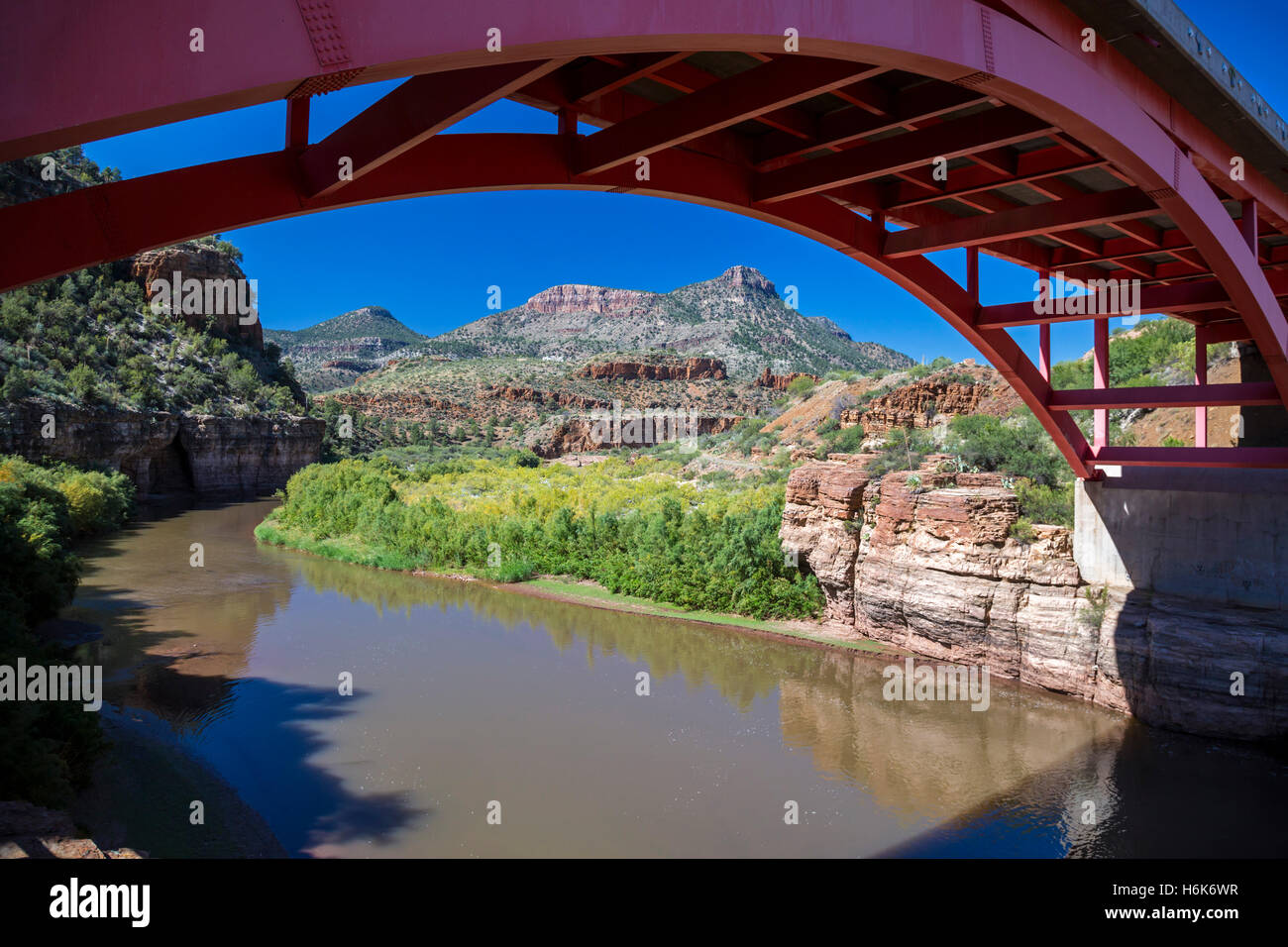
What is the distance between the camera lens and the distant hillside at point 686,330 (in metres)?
75.4

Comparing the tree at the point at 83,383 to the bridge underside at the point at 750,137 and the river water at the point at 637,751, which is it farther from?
the bridge underside at the point at 750,137

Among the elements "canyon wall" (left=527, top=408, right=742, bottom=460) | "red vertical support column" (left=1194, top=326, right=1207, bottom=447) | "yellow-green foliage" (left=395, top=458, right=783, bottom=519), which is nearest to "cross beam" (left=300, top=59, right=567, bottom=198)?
"red vertical support column" (left=1194, top=326, right=1207, bottom=447)

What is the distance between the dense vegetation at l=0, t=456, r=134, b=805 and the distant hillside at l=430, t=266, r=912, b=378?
53.6 meters

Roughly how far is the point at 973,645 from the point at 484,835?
26.4ft

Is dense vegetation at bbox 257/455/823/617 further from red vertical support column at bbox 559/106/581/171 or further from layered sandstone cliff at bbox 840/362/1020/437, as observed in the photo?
red vertical support column at bbox 559/106/581/171

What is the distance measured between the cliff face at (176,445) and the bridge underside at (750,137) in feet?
91.2

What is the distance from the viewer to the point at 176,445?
120 feet

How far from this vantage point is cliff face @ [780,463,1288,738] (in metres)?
9.78

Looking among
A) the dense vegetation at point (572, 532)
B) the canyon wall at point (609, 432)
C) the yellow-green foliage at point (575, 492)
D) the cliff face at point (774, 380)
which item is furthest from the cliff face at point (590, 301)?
the dense vegetation at point (572, 532)

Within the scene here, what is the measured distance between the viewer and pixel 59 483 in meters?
23.1

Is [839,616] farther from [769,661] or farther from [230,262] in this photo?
[230,262]

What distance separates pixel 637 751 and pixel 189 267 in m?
42.2

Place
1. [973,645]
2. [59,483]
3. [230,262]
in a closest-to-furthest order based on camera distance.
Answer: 1. [973,645]
2. [59,483]
3. [230,262]
